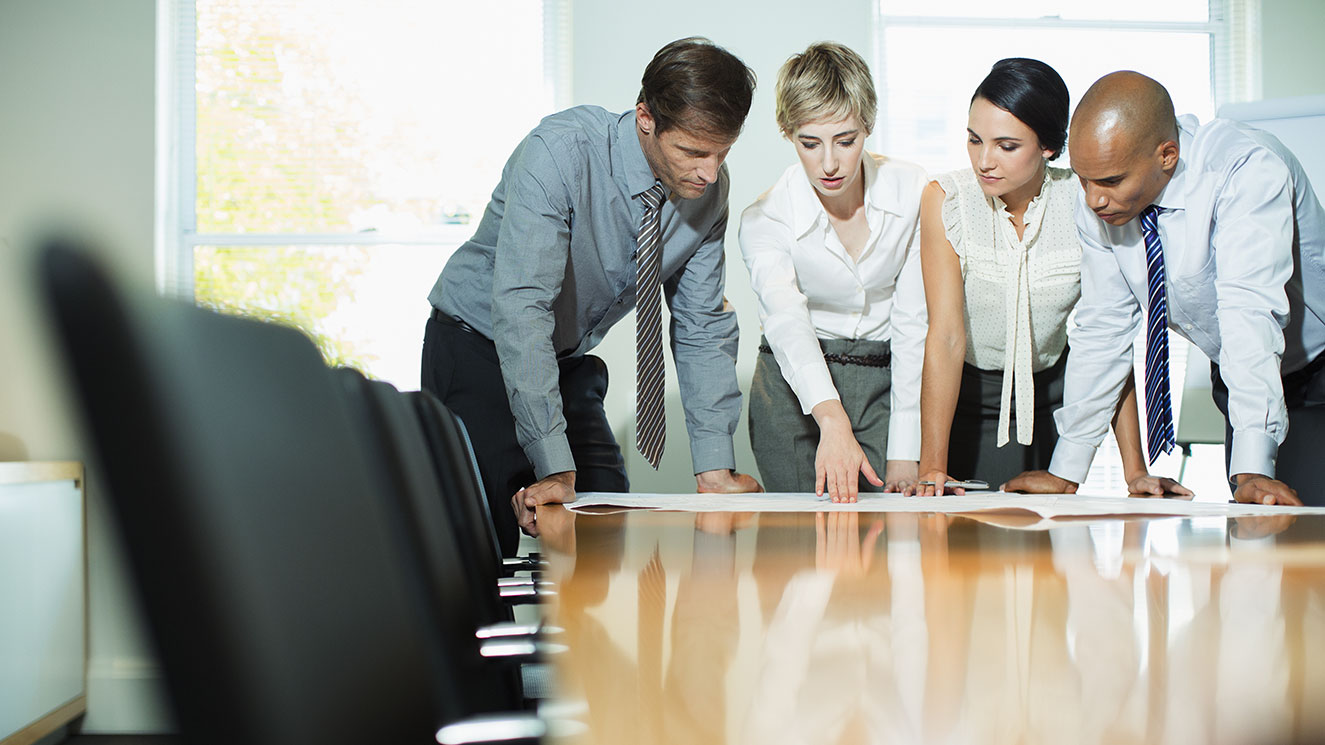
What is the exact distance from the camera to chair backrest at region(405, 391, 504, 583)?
1.34 m

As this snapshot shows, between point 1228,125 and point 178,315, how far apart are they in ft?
6.87

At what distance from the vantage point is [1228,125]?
1943 mm

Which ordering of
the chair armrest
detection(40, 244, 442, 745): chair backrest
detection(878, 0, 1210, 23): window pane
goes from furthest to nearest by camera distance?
detection(878, 0, 1210, 23): window pane
the chair armrest
detection(40, 244, 442, 745): chair backrest

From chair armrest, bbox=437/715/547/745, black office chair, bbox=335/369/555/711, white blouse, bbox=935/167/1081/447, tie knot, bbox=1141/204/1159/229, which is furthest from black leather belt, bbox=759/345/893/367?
chair armrest, bbox=437/715/547/745

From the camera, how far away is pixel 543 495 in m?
1.77

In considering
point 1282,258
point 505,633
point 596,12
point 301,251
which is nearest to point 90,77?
point 301,251

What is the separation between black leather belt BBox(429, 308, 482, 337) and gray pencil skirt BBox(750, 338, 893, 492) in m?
0.79

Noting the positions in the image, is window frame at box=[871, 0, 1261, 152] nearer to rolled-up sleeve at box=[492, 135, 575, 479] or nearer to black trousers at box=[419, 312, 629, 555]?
black trousers at box=[419, 312, 629, 555]

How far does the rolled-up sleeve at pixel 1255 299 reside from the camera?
5.82 ft

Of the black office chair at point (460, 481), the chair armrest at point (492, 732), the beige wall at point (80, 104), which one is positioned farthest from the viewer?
the beige wall at point (80, 104)

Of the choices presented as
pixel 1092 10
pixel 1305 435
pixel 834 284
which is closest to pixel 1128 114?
pixel 834 284

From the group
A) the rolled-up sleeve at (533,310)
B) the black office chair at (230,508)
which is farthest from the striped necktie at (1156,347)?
the black office chair at (230,508)

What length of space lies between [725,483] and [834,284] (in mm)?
603

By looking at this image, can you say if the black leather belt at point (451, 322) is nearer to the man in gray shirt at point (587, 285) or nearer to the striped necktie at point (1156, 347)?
the man in gray shirt at point (587, 285)
